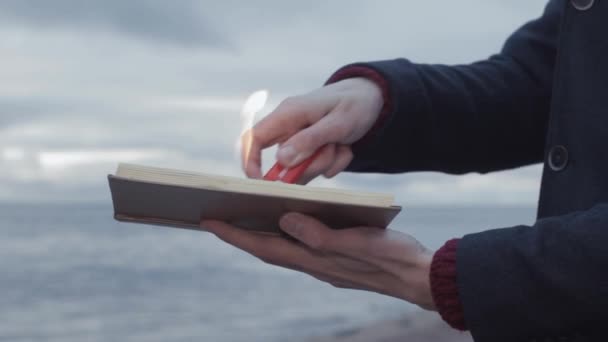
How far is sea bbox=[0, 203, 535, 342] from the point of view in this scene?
9242 millimetres

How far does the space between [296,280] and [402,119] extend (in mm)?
12261

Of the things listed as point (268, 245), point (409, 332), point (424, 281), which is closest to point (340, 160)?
point (268, 245)

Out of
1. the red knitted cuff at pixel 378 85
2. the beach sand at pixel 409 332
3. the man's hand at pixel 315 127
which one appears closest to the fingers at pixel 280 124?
the man's hand at pixel 315 127

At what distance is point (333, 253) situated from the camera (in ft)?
4.70

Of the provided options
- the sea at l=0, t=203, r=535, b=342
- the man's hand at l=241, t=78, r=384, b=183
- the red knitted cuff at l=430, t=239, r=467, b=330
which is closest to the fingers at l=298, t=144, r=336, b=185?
the man's hand at l=241, t=78, r=384, b=183

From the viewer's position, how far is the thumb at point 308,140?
1520 mm

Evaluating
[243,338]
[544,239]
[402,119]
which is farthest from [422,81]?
[243,338]

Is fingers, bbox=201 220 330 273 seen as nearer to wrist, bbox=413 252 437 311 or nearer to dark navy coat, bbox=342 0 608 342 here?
wrist, bbox=413 252 437 311

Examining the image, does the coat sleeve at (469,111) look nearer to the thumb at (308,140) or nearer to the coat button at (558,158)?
the thumb at (308,140)

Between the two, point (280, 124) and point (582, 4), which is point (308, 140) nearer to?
point (280, 124)

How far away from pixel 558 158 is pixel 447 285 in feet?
1.14

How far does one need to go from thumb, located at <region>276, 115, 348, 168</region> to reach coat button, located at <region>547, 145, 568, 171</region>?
13.6 inches

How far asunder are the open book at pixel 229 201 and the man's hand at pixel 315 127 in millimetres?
157

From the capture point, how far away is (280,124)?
1.58 meters
